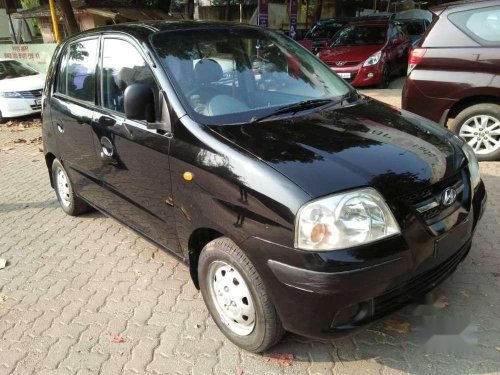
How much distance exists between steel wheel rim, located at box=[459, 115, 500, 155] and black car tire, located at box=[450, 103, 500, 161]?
0.02 meters

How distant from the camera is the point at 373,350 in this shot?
2.63 meters

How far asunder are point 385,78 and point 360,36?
1513 mm

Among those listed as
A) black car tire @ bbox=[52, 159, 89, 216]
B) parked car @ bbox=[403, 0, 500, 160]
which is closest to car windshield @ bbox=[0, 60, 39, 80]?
black car tire @ bbox=[52, 159, 89, 216]

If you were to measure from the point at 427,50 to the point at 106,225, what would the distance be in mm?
4282

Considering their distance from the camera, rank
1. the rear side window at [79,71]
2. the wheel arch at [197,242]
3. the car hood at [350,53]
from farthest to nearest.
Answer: the car hood at [350,53]
the rear side window at [79,71]
the wheel arch at [197,242]

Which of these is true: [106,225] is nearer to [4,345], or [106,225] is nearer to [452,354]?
[4,345]

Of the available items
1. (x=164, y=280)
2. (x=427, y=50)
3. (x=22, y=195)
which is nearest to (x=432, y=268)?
(x=164, y=280)

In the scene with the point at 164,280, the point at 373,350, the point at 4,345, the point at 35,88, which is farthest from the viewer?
the point at 35,88

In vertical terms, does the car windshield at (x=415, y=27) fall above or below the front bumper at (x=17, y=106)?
above

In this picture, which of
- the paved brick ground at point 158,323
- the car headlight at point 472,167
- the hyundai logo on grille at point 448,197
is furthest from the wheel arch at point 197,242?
the car headlight at point 472,167

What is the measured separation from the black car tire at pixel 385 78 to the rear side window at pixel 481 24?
17.7 ft

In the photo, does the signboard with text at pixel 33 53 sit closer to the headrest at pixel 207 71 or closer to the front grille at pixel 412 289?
the headrest at pixel 207 71

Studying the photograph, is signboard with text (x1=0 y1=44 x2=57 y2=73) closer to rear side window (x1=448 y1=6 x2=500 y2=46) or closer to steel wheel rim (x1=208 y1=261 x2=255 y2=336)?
rear side window (x1=448 y1=6 x2=500 y2=46)

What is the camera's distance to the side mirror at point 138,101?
8.99 feet
